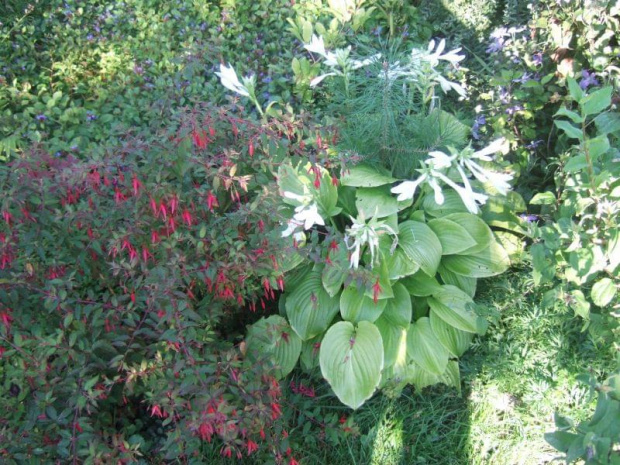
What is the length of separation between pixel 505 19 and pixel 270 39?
1.44 metres

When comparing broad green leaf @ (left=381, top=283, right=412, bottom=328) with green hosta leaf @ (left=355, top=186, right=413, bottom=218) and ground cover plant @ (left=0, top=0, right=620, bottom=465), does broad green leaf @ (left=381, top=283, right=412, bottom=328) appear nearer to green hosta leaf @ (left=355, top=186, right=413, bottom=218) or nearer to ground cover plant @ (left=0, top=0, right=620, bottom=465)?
ground cover plant @ (left=0, top=0, right=620, bottom=465)

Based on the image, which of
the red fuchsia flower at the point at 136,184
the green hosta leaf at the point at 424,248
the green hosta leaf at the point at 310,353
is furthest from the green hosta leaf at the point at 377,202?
the red fuchsia flower at the point at 136,184

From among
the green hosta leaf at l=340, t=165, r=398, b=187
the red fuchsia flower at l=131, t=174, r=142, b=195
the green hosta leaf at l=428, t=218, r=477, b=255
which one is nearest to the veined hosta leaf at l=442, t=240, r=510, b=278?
the green hosta leaf at l=428, t=218, r=477, b=255

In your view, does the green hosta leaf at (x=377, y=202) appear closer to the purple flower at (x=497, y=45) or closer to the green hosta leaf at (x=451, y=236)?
the green hosta leaf at (x=451, y=236)

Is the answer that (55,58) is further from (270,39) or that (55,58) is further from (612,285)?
(612,285)

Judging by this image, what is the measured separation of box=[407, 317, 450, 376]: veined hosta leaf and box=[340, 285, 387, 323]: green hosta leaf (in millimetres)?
190

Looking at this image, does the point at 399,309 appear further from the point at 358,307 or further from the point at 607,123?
the point at 607,123

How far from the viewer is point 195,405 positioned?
5.87 ft

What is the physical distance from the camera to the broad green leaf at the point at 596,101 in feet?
5.97

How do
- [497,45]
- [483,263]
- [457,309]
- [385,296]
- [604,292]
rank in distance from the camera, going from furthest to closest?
[497,45]
[483,263]
[457,309]
[385,296]
[604,292]

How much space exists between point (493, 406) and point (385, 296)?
64cm

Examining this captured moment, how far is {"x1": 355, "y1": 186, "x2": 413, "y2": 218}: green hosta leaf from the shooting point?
8.12ft

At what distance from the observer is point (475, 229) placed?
102 inches

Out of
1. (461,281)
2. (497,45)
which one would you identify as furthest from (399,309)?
(497,45)
